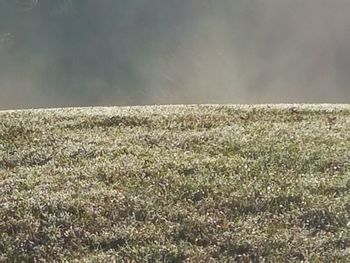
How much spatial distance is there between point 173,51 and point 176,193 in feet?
479

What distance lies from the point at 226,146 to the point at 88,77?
13315cm

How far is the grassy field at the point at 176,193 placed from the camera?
10.5 meters

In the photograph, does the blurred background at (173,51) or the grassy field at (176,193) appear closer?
the grassy field at (176,193)

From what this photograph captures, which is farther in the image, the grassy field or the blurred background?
the blurred background

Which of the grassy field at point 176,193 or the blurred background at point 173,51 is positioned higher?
the blurred background at point 173,51

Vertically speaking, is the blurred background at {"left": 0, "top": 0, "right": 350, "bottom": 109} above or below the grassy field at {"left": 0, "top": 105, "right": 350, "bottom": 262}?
above

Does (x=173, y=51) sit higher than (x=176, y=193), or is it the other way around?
(x=173, y=51)

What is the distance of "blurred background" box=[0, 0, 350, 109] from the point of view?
141875mm

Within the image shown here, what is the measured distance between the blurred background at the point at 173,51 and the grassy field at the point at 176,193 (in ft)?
387

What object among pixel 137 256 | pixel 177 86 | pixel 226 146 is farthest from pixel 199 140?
pixel 177 86

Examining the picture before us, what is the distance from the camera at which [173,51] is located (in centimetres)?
15725

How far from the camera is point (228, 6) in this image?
167 metres

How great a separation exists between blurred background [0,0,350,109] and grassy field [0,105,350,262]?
117920 millimetres

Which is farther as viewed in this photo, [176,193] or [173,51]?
[173,51]
